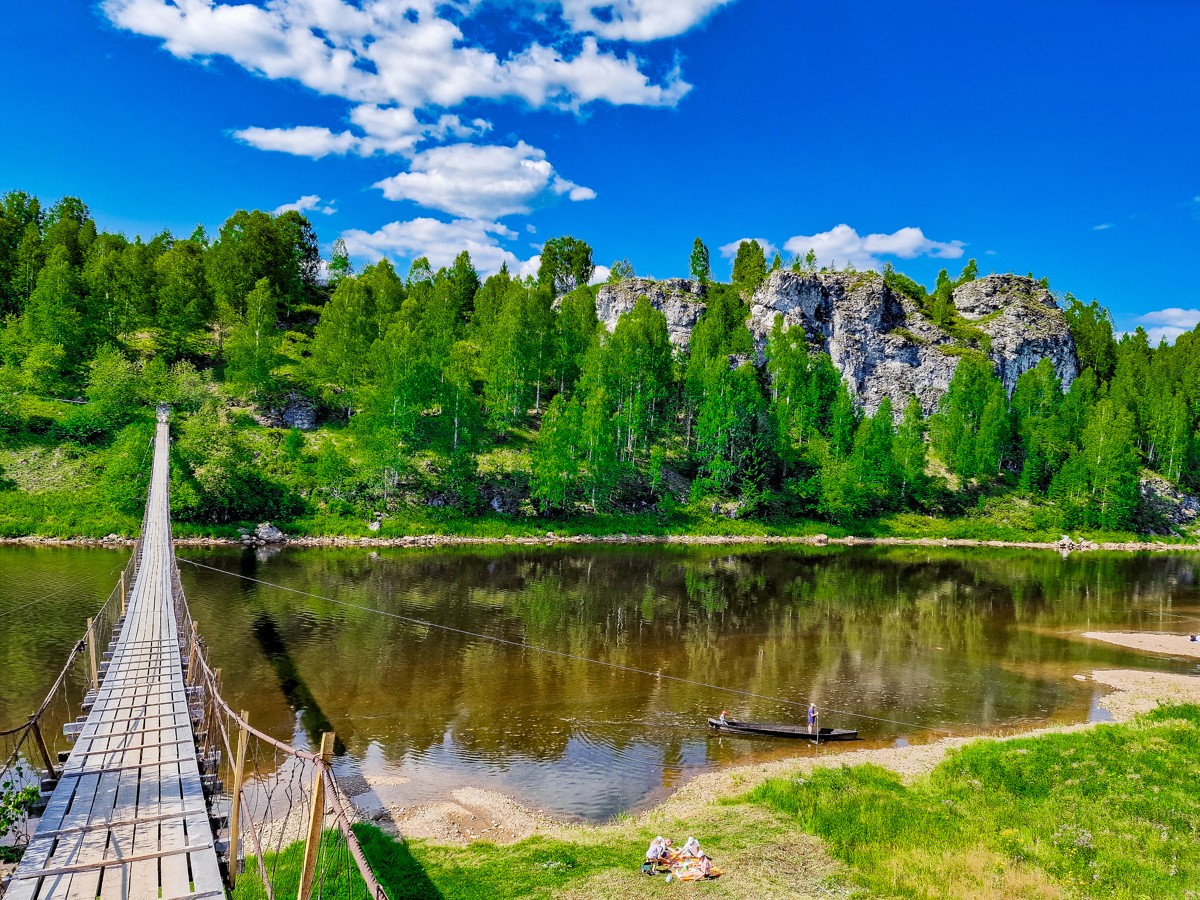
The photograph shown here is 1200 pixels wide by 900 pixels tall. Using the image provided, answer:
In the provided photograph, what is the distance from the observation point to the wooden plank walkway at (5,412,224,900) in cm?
925

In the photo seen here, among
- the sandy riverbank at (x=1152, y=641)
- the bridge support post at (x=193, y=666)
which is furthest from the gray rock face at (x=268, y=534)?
the sandy riverbank at (x=1152, y=641)

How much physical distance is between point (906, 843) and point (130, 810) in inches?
628

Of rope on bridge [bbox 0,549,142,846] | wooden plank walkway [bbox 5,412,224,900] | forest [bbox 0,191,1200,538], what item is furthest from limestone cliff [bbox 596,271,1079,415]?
wooden plank walkway [bbox 5,412,224,900]

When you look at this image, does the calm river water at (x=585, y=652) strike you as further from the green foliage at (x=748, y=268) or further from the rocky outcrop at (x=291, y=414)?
the green foliage at (x=748, y=268)

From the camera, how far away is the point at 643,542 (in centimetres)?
7006

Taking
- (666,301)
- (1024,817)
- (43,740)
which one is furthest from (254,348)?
(1024,817)

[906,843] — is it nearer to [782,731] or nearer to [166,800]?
[782,731]

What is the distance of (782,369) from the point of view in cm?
10238

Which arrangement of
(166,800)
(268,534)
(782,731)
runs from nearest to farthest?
(166,800) < (782,731) < (268,534)

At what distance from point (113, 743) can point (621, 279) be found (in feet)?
390

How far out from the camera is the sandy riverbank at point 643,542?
51.4 m

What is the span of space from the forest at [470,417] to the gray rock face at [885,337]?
6.57 meters

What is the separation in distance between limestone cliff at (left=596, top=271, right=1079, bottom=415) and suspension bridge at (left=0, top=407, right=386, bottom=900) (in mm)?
104099

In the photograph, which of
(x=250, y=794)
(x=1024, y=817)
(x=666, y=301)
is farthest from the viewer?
(x=666, y=301)
